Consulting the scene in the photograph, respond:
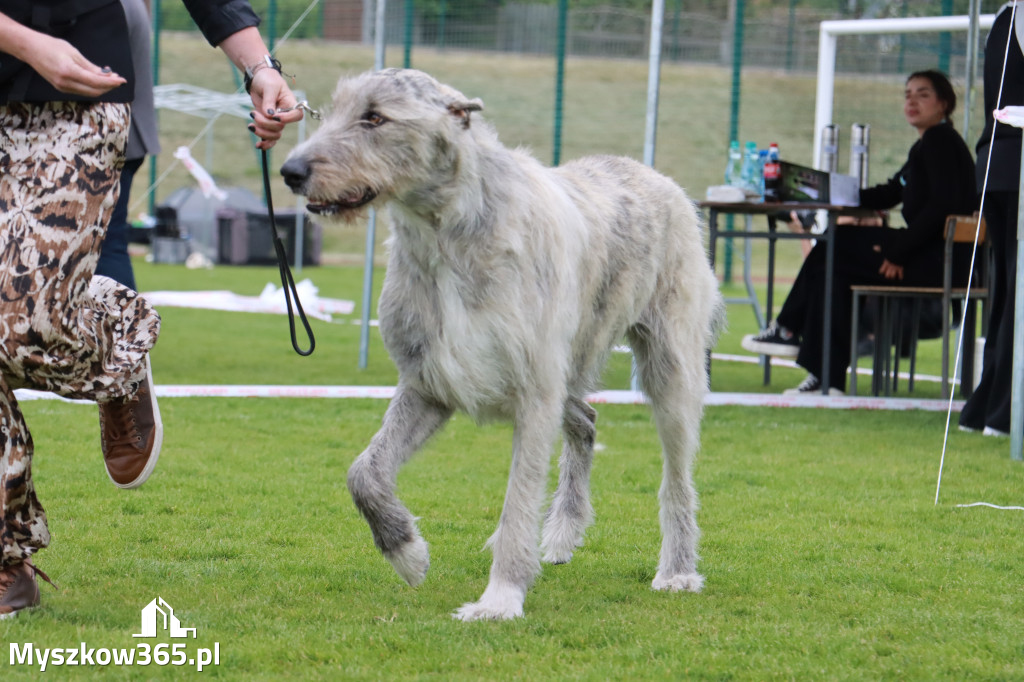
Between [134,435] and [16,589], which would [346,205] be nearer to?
[134,435]

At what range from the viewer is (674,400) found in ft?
15.2

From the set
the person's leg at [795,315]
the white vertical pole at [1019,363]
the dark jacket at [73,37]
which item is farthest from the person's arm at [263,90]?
the person's leg at [795,315]

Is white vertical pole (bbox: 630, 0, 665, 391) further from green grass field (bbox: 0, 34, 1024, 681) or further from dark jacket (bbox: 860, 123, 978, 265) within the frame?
dark jacket (bbox: 860, 123, 978, 265)

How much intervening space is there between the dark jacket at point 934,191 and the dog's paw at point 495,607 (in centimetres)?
638

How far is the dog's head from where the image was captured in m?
3.58

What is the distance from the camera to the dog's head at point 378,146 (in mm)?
3584

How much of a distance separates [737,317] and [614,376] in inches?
274

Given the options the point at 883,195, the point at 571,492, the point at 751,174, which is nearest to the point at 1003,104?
the point at 751,174

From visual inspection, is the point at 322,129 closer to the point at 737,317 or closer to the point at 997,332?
the point at 997,332

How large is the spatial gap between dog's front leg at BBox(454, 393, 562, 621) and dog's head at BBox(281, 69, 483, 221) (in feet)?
2.61

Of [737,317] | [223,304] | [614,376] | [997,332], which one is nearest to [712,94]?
[737,317]

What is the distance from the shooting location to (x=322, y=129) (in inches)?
145

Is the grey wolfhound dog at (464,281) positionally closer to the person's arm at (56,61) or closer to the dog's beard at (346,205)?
the dog's beard at (346,205)

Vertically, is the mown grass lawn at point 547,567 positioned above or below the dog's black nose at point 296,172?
below
